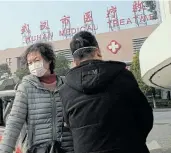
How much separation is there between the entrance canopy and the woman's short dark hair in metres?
0.86

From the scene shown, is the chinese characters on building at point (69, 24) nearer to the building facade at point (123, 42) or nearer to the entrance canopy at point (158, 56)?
the building facade at point (123, 42)

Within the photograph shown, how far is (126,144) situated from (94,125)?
6.6 inches

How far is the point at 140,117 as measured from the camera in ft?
4.97

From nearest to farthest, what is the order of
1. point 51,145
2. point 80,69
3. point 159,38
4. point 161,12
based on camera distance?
point 80,69
point 51,145
point 159,38
point 161,12

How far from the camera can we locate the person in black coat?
57.0 inches

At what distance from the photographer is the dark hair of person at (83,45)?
1608 mm

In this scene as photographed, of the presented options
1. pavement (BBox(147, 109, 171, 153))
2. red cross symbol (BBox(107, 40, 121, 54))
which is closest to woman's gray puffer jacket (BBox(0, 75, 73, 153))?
pavement (BBox(147, 109, 171, 153))

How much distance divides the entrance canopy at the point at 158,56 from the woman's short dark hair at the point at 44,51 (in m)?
0.86

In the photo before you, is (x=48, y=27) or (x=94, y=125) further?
(x=48, y=27)

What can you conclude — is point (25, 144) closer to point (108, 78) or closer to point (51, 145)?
point (51, 145)

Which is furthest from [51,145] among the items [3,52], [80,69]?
[3,52]

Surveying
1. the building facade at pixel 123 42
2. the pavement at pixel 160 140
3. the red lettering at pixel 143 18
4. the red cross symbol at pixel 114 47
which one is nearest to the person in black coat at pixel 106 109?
the pavement at pixel 160 140

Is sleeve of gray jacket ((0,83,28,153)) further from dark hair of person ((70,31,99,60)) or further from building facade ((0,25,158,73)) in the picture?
building facade ((0,25,158,73))

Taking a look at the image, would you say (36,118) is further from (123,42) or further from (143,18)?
(123,42)
